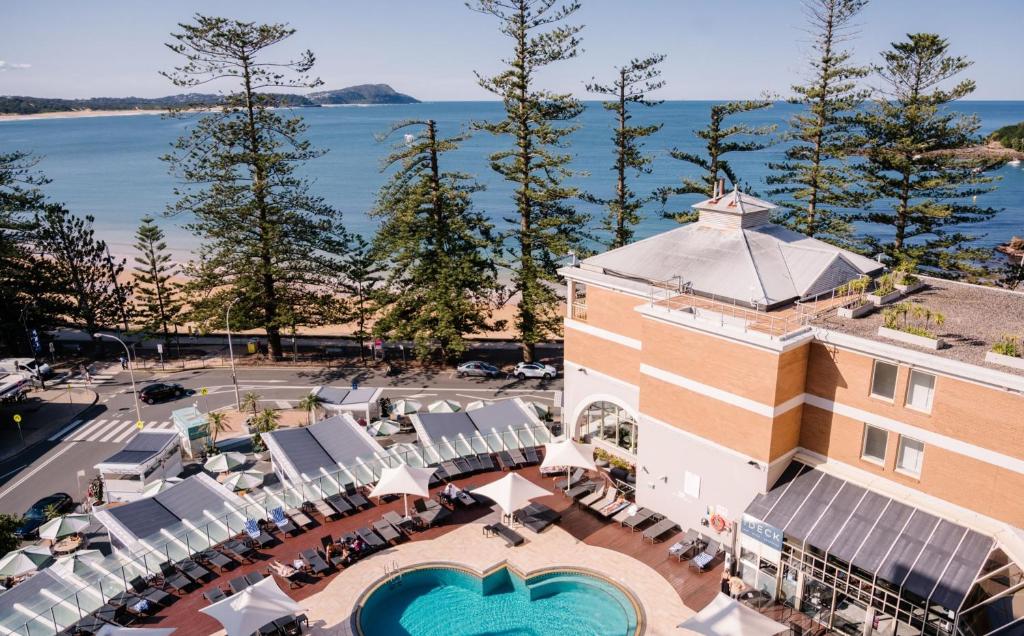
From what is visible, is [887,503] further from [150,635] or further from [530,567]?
[150,635]

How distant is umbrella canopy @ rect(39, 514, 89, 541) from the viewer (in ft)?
73.0

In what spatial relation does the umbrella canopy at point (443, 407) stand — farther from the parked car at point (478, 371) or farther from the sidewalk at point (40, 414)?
the sidewalk at point (40, 414)

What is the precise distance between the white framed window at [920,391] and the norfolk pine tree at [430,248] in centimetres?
2296

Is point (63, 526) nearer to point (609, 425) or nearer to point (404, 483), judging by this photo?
point (404, 483)

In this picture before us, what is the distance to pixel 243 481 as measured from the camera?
25.0 m

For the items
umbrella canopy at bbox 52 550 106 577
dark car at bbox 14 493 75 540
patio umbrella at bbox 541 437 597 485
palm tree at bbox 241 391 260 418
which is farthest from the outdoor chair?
dark car at bbox 14 493 75 540

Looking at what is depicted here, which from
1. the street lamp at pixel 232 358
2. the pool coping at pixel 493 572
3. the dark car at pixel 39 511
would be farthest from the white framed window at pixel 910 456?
the street lamp at pixel 232 358

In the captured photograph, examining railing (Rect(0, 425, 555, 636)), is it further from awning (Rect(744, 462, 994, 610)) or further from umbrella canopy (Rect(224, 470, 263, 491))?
awning (Rect(744, 462, 994, 610))

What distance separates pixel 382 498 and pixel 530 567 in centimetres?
615

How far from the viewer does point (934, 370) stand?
50.8ft

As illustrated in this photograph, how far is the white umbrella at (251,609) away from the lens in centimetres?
1531

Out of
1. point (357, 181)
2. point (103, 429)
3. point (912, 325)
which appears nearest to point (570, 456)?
point (912, 325)

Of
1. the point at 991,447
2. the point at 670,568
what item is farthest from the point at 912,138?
the point at 670,568

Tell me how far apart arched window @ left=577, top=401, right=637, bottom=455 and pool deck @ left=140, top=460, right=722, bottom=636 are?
3167mm
